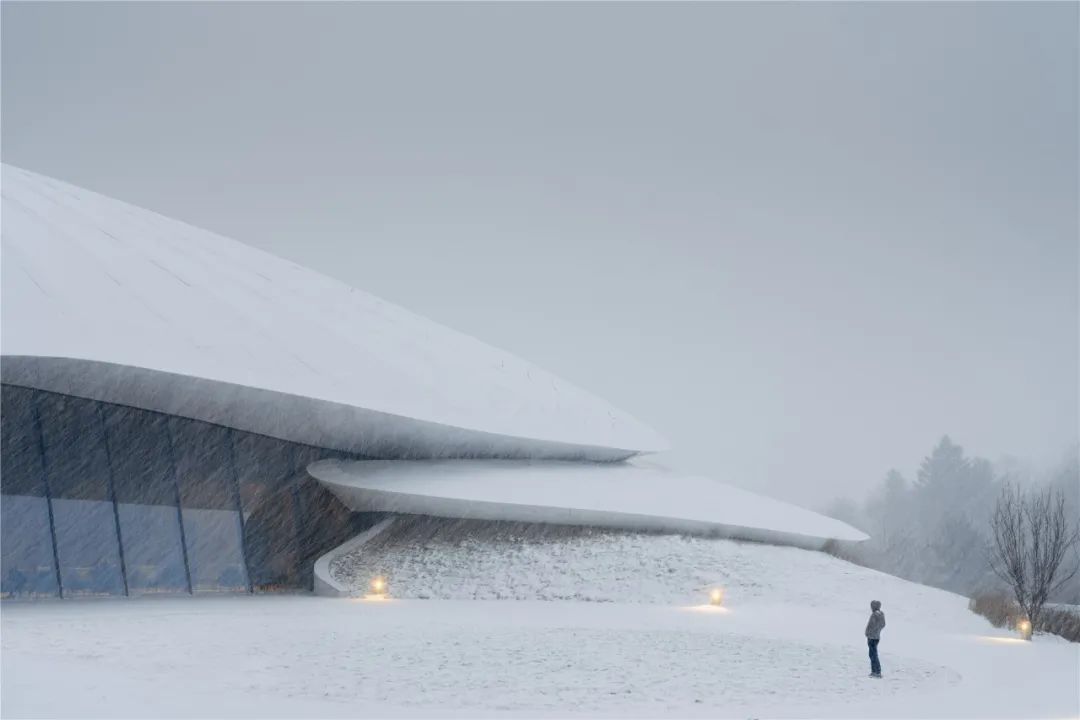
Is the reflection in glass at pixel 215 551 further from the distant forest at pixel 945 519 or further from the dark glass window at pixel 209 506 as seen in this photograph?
the distant forest at pixel 945 519

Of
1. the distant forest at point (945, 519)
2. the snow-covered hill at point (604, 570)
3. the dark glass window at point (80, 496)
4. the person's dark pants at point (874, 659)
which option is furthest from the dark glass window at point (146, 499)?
the distant forest at point (945, 519)

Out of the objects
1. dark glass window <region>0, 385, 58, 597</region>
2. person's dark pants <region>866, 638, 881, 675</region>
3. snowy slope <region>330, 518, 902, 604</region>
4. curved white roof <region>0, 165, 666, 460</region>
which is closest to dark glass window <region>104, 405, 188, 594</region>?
curved white roof <region>0, 165, 666, 460</region>

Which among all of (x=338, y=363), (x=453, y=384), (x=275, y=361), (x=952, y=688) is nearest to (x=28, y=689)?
(x=952, y=688)

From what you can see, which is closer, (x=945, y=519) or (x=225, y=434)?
(x=225, y=434)

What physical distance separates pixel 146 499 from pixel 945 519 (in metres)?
56.2

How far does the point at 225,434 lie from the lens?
24.4 meters

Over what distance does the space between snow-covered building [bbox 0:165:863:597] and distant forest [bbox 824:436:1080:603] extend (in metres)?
10.4

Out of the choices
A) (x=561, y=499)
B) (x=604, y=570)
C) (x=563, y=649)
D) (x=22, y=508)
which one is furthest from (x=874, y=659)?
(x=22, y=508)

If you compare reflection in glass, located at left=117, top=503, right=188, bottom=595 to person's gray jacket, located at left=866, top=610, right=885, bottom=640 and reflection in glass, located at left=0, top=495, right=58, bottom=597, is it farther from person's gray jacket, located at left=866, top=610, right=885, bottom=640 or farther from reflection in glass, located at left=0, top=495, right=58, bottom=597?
person's gray jacket, located at left=866, top=610, right=885, bottom=640

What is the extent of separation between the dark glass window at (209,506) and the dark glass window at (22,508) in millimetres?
3162

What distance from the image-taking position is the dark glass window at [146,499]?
2214 cm

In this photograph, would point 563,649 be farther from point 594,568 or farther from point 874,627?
point 594,568

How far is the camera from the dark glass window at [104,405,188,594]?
872 inches

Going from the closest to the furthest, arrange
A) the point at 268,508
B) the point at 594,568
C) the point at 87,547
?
the point at 87,547 < the point at 594,568 < the point at 268,508
